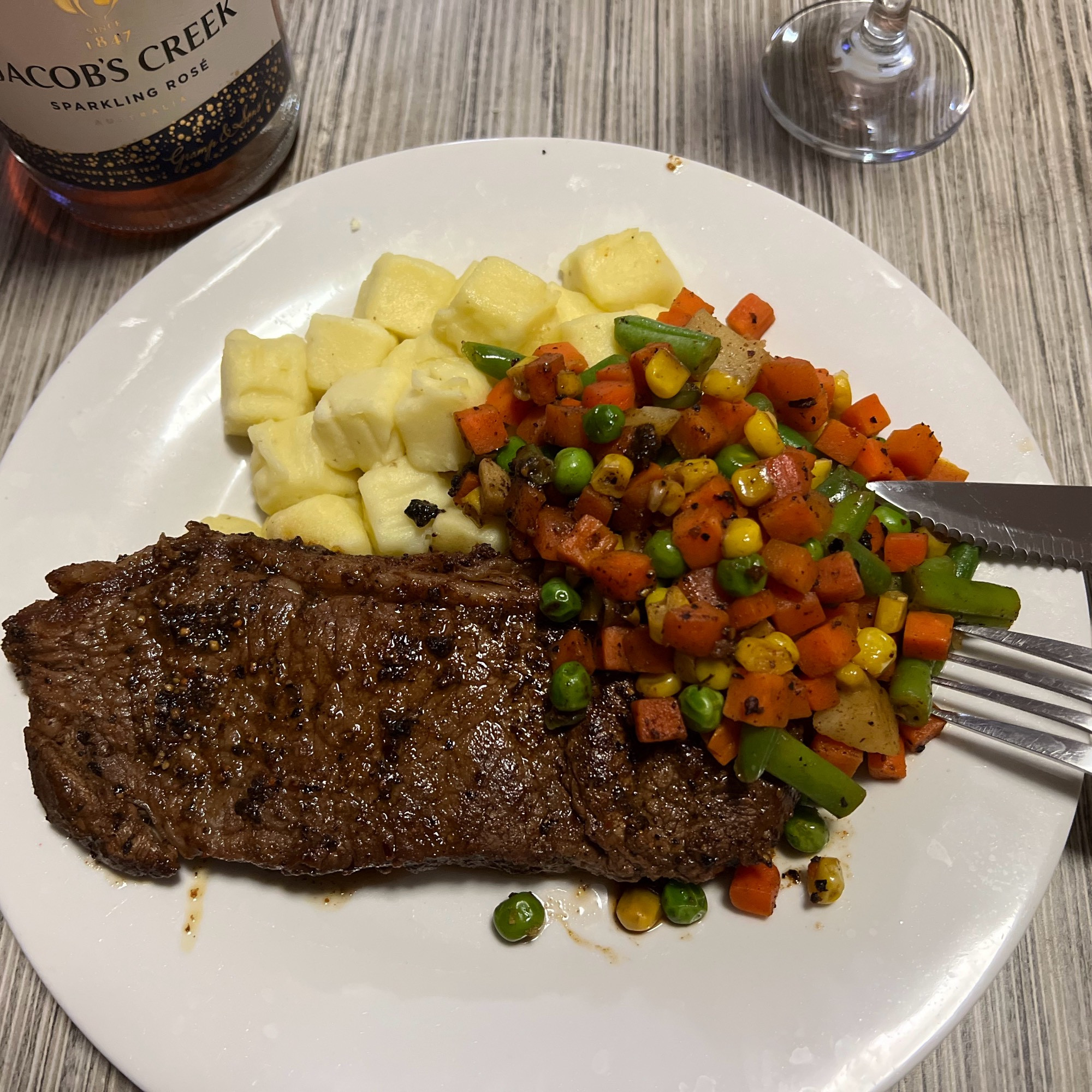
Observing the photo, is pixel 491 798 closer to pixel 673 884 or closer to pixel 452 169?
Answer: pixel 673 884

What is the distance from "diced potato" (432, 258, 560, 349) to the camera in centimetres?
348

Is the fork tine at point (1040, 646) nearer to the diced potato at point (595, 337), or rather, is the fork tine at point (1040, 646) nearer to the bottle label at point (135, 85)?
the diced potato at point (595, 337)

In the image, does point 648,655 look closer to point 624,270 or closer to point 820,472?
point 820,472

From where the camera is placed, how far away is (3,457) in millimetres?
3408

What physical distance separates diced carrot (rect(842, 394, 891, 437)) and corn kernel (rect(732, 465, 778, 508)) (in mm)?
853

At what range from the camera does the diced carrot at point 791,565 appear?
2.72 meters

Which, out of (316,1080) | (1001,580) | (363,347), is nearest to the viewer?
(316,1080)

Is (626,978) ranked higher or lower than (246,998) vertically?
lower

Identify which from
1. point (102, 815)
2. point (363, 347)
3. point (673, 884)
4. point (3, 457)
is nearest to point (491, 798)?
point (673, 884)

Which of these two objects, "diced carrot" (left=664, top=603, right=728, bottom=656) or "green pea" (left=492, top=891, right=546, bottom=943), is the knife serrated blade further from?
"green pea" (left=492, top=891, right=546, bottom=943)

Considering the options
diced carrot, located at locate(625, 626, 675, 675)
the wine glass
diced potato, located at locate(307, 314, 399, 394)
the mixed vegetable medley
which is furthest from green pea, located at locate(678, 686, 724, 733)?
the wine glass

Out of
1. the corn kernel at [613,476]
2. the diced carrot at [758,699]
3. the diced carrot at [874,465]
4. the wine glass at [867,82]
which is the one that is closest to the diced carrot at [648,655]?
the diced carrot at [758,699]

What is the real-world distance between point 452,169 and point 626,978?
336 cm

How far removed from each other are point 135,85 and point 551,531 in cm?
241
